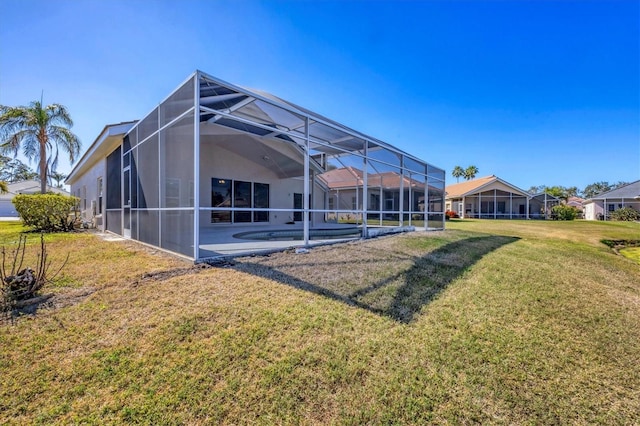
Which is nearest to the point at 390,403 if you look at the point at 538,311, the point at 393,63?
the point at 538,311

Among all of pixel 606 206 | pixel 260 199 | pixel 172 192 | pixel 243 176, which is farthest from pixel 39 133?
pixel 606 206

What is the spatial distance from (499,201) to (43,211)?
38016 millimetres

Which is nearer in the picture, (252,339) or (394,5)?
(252,339)

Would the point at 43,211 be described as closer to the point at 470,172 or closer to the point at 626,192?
the point at 626,192

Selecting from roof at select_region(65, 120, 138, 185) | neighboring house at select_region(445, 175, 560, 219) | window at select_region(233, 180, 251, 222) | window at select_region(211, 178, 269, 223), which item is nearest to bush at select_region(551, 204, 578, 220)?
neighboring house at select_region(445, 175, 560, 219)

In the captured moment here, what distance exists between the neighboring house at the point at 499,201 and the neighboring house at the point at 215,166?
19.9 m

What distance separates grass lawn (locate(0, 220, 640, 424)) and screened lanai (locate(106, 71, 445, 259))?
1.86 metres

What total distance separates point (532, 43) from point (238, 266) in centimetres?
1794

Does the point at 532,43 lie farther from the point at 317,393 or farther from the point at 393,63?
the point at 317,393

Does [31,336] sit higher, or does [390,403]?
[31,336]

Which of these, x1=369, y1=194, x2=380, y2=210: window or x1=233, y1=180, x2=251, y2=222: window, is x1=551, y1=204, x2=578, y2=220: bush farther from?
x1=233, y1=180, x2=251, y2=222: window

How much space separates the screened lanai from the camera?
558cm

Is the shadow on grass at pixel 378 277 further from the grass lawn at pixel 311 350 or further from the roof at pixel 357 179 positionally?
the roof at pixel 357 179

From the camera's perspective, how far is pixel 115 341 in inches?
104
